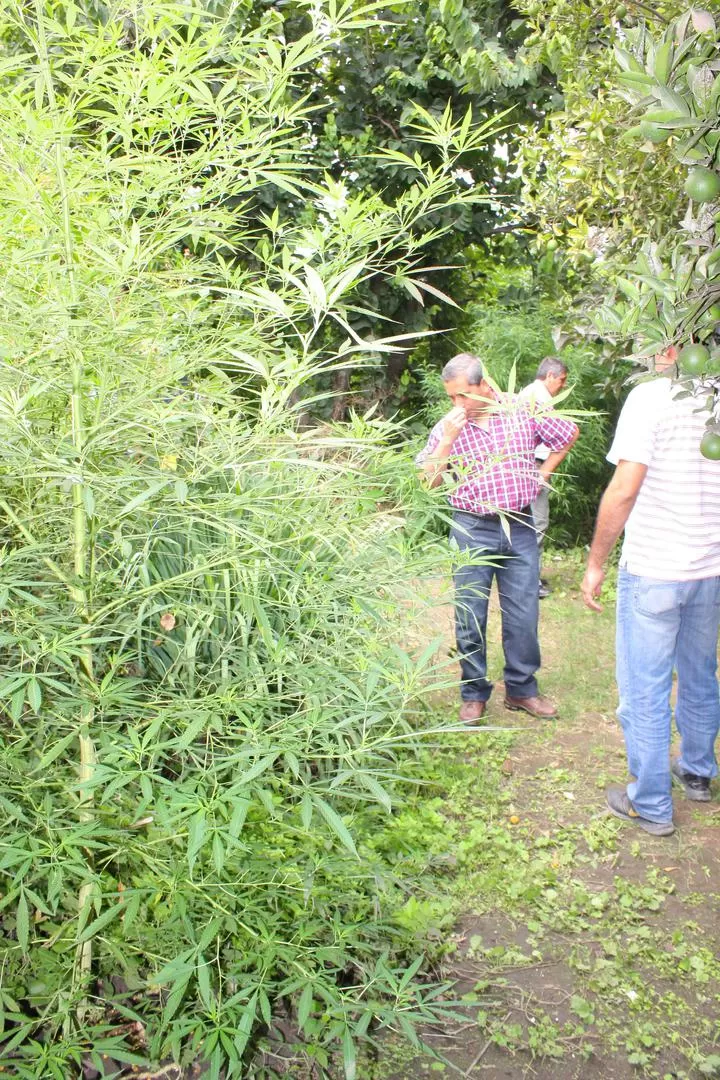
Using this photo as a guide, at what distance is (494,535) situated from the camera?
4.50 metres

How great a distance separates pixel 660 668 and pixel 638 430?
931mm

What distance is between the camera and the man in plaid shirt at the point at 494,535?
4.14 metres

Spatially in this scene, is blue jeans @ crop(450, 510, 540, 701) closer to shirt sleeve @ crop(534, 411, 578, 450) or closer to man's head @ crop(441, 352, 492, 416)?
shirt sleeve @ crop(534, 411, 578, 450)

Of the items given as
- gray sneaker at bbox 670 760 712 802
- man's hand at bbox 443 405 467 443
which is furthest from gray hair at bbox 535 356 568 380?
gray sneaker at bbox 670 760 712 802

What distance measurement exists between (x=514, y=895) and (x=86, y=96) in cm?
288

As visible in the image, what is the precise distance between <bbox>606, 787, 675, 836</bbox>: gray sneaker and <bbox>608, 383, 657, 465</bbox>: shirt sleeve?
1500 millimetres

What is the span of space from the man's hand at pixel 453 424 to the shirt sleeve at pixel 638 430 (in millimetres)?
604

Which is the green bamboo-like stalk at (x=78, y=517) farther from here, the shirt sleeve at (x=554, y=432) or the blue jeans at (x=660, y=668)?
the shirt sleeve at (x=554, y=432)

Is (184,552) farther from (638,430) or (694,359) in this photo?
(638,430)

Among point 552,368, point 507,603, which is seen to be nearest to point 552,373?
point 552,368

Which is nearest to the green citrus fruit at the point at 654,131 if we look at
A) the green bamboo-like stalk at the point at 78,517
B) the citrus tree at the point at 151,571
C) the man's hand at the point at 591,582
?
the citrus tree at the point at 151,571

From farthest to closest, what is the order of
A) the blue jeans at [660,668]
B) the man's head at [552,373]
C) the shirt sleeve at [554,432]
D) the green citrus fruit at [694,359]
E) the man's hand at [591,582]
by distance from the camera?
the man's head at [552,373] → the shirt sleeve at [554,432] → the man's hand at [591,582] → the blue jeans at [660,668] → the green citrus fruit at [694,359]

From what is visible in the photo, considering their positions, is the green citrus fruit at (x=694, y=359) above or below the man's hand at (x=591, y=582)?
above

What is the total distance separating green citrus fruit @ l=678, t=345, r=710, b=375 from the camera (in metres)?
1.56
